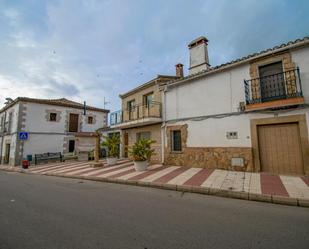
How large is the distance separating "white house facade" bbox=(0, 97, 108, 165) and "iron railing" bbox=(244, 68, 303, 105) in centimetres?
1425

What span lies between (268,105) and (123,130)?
1071cm

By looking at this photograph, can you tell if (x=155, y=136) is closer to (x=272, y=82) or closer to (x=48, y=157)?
(x=272, y=82)

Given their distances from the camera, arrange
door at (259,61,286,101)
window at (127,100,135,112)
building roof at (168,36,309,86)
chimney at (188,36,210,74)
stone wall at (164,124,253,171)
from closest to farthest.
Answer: building roof at (168,36,309,86) < door at (259,61,286,101) < stone wall at (164,124,253,171) < chimney at (188,36,210,74) < window at (127,100,135,112)

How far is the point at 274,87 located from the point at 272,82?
0.25 metres

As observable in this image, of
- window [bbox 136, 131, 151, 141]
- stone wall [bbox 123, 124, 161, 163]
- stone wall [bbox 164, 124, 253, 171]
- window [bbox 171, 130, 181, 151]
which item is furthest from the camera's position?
A: window [bbox 136, 131, 151, 141]

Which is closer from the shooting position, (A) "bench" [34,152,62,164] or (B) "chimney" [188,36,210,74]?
(B) "chimney" [188,36,210,74]

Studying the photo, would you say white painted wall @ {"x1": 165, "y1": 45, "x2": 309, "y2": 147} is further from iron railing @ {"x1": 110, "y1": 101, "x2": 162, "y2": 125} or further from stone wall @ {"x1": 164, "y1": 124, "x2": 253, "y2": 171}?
iron railing @ {"x1": 110, "y1": 101, "x2": 162, "y2": 125}

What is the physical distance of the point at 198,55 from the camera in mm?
11008

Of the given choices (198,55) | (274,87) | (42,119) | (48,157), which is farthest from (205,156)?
(42,119)

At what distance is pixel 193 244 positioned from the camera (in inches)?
94.7

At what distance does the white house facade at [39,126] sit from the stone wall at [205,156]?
388 inches

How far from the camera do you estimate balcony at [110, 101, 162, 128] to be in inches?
425

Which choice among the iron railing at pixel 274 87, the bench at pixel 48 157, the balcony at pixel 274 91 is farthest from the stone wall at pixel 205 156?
the bench at pixel 48 157

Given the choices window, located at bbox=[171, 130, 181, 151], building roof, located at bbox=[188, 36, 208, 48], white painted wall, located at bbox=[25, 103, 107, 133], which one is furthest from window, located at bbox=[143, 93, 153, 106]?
white painted wall, located at bbox=[25, 103, 107, 133]
